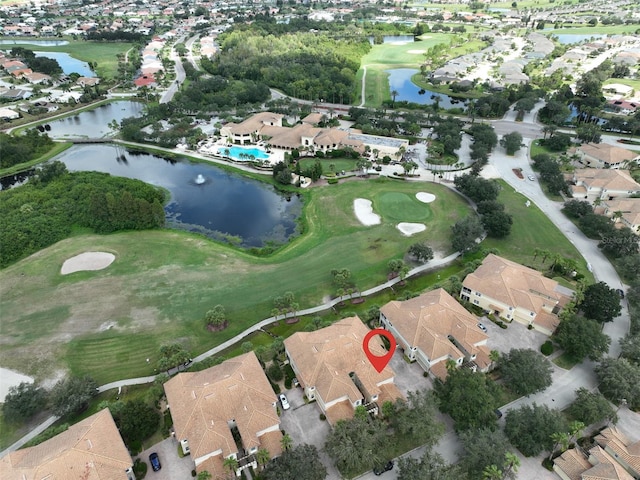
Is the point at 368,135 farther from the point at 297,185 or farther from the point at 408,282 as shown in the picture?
the point at 408,282

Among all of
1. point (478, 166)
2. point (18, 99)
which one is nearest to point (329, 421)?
point (478, 166)

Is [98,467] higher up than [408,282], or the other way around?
[98,467]

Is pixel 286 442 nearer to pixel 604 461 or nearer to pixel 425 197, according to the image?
pixel 604 461

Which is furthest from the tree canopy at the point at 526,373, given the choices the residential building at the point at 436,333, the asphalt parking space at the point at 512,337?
the asphalt parking space at the point at 512,337

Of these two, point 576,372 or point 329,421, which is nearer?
point 329,421

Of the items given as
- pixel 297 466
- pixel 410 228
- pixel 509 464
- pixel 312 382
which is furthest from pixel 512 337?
pixel 297 466
